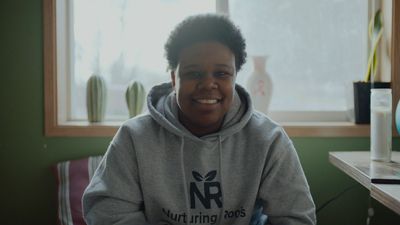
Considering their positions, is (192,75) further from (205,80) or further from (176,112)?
(176,112)

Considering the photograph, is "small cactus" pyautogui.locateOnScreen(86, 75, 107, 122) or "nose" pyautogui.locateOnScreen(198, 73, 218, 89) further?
"small cactus" pyautogui.locateOnScreen(86, 75, 107, 122)

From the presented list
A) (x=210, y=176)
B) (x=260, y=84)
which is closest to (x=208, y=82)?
(x=210, y=176)

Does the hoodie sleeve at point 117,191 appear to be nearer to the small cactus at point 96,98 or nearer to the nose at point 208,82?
the nose at point 208,82

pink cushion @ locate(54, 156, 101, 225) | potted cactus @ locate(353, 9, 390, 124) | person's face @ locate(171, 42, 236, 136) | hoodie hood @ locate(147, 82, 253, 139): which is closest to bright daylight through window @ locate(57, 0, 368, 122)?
potted cactus @ locate(353, 9, 390, 124)

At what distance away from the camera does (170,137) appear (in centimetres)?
121

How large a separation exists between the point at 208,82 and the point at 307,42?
0.91 metres

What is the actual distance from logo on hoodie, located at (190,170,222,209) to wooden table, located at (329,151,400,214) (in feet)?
1.28

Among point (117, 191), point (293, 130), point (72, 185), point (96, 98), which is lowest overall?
point (72, 185)

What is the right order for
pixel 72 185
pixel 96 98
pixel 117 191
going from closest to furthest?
pixel 117 191 → pixel 72 185 → pixel 96 98

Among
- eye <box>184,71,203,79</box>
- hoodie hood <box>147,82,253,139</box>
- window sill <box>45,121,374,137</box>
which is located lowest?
window sill <box>45,121,374,137</box>

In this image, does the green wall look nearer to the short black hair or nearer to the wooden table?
the wooden table

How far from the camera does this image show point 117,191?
1.12 m

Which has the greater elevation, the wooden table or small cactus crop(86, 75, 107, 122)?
small cactus crop(86, 75, 107, 122)

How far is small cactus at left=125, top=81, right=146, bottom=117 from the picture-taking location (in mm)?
1759
